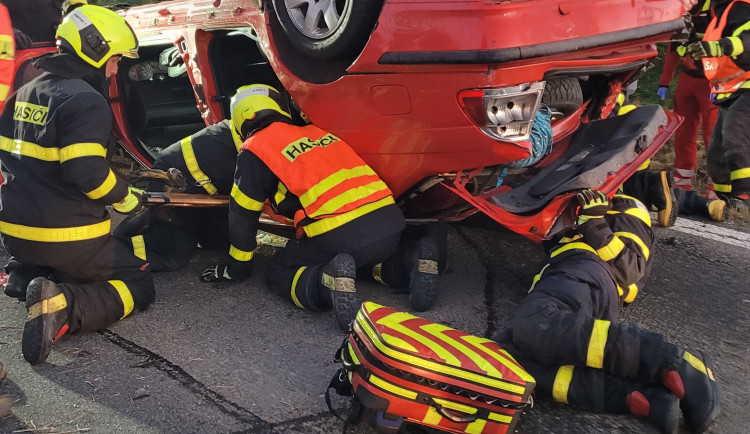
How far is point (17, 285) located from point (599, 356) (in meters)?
2.53

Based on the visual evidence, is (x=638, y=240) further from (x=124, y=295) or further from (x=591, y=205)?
(x=124, y=295)

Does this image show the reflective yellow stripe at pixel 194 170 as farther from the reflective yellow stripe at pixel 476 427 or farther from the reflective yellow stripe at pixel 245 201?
the reflective yellow stripe at pixel 476 427

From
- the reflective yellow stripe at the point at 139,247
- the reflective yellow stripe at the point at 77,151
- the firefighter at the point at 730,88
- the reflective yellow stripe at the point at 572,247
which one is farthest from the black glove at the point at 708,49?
the reflective yellow stripe at the point at 77,151

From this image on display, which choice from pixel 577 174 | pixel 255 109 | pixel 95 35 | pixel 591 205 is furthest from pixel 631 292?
pixel 95 35

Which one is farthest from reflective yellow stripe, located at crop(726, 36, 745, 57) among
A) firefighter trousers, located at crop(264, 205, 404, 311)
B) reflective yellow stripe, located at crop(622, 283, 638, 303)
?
firefighter trousers, located at crop(264, 205, 404, 311)

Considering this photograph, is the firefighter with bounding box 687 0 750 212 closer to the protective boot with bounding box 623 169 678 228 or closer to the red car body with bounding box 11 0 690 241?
the protective boot with bounding box 623 169 678 228

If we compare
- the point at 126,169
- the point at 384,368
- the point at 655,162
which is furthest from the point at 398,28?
the point at 655,162

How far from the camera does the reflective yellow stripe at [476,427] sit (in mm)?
2092

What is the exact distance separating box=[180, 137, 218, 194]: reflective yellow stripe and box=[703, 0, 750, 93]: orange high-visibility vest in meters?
3.66

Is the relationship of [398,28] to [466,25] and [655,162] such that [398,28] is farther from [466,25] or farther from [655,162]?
[655,162]

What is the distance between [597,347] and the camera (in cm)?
224

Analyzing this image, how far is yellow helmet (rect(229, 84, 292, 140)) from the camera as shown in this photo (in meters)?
3.19

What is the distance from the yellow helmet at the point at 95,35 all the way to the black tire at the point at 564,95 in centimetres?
201

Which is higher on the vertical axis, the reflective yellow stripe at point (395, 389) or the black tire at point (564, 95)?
the black tire at point (564, 95)
